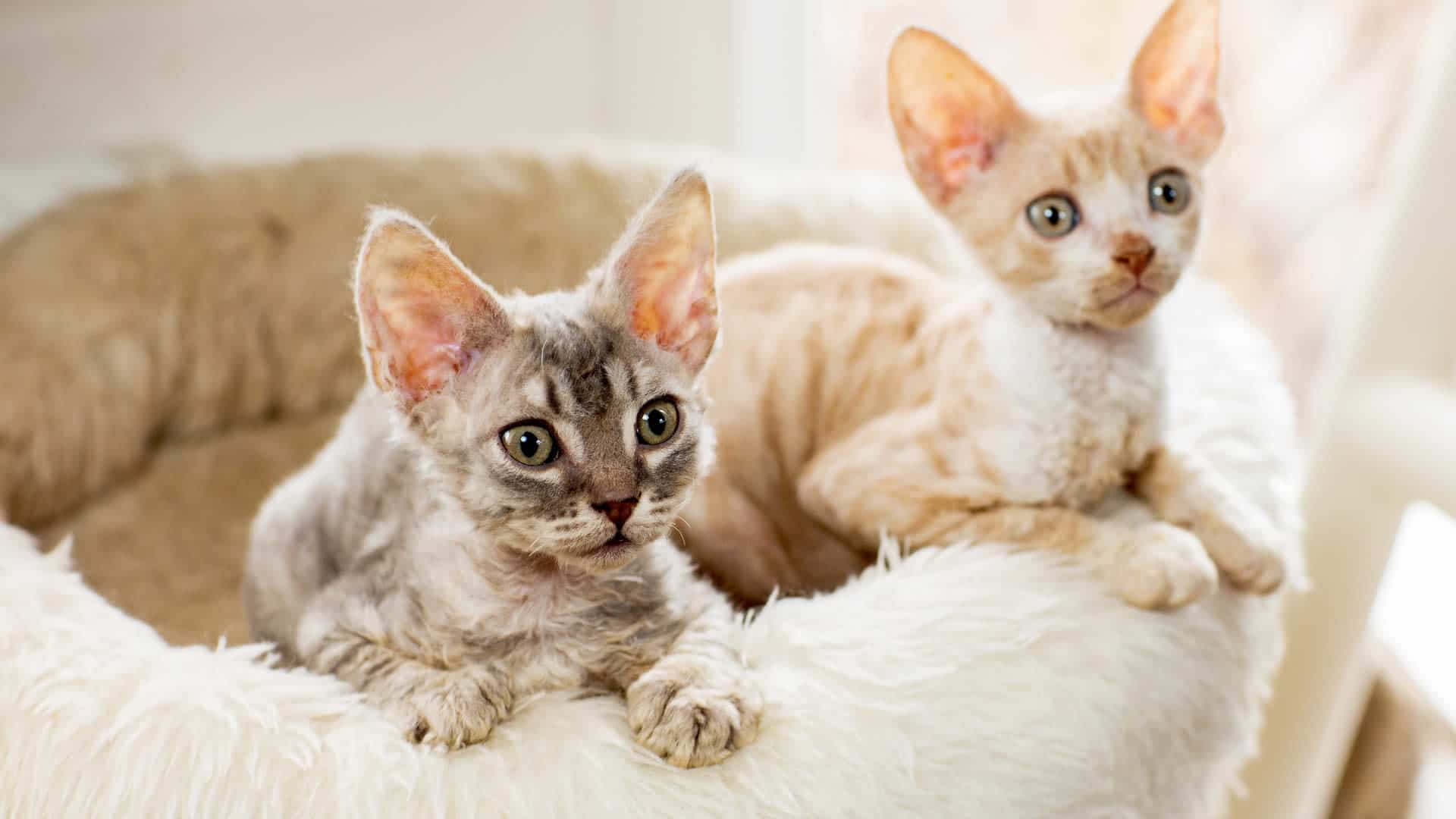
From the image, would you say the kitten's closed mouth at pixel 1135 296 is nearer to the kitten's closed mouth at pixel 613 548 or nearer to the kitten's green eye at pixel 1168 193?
the kitten's green eye at pixel 1168 193

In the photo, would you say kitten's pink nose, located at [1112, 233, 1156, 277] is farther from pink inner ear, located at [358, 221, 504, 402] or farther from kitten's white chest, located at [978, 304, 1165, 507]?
pink inner ear, located at [358, 221, 504, 402]

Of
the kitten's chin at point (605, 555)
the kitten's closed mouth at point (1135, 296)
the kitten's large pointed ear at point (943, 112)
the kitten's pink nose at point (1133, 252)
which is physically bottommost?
the kitten's chin at point (605, 555)

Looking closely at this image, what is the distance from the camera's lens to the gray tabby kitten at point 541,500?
758 millimetres

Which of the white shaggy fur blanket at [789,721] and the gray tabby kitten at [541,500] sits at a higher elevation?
the gray tabby kitten at [541,500]

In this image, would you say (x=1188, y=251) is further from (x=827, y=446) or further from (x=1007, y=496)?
(x=827, y=446)

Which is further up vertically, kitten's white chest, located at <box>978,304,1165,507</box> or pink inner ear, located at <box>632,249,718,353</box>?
pink inner ear, located at <box>632,249,718,353</box>

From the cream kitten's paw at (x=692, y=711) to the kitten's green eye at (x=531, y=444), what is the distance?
0.18 metres

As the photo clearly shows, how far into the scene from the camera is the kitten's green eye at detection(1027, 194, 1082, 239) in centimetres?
96

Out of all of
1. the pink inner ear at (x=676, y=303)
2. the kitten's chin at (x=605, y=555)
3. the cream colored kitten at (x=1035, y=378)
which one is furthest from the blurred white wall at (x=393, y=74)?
the kitten's chin at (x=605, y=555)

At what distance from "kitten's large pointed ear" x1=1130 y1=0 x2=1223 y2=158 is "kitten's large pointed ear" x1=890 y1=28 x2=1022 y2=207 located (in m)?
0.12

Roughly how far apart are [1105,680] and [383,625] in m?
0.57

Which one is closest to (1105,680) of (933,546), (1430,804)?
(933,546)

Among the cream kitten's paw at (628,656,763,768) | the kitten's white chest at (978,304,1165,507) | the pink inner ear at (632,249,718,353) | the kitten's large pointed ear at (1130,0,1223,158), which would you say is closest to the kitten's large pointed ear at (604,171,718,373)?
the pink inner ear at (632,249,718,353)

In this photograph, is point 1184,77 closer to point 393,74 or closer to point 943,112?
point 943,112
